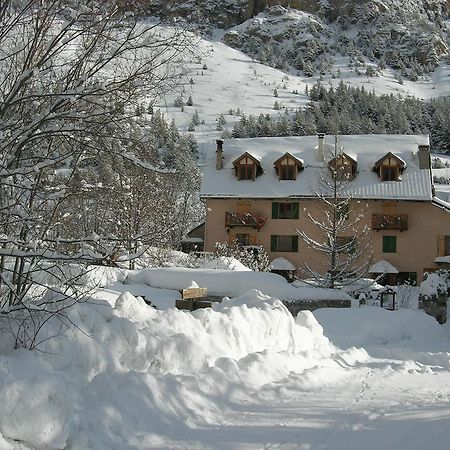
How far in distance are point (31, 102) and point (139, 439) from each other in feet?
10.5

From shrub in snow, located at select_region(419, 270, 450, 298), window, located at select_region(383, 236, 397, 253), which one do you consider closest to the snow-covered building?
window, located at select_region(383, 236, 397, 253)

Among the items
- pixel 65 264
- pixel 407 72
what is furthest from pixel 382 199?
pixel 407 72

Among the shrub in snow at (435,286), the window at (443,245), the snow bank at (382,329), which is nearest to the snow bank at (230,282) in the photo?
the snow bank at (382,329)

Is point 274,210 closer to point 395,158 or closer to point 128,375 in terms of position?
point 395,158

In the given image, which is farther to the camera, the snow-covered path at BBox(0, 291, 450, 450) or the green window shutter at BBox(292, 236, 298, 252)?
the green window shutter at BBox(292, 236, 298, 252)

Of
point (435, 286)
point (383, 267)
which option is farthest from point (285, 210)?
point (435, 286)

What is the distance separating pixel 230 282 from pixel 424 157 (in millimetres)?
23176

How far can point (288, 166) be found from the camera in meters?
38.9

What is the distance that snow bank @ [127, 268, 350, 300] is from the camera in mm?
18656

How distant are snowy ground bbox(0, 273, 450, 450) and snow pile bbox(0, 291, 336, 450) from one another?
0.04 ft

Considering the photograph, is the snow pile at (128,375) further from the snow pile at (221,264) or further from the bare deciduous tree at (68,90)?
the snow pile at (221,264)

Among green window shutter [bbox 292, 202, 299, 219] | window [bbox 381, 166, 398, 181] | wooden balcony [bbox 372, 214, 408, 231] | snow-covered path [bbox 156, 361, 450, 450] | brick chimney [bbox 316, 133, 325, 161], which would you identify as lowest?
snow-covered path [bbox 156, 361, 450, 450]

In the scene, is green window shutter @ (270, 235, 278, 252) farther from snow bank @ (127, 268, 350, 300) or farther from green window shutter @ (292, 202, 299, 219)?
snow bank @ (127, 268, 350, 300)

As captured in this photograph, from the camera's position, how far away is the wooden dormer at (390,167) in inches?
1468
